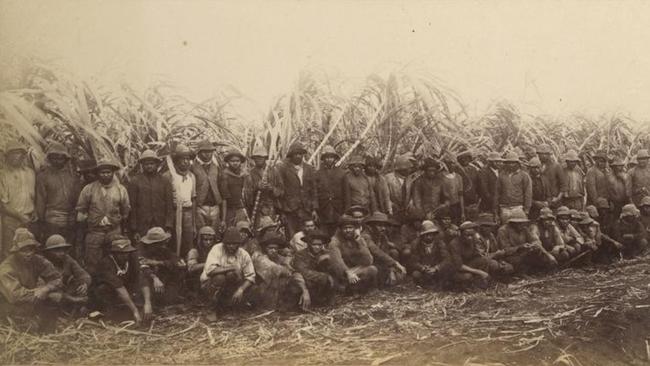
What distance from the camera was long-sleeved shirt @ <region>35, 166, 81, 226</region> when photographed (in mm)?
5398

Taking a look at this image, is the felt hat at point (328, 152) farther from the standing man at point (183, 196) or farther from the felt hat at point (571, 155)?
the felt hat at point (571, 155)

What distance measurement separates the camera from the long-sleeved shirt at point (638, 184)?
19.9 ft

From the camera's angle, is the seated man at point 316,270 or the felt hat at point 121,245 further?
the seated man at point 316,270

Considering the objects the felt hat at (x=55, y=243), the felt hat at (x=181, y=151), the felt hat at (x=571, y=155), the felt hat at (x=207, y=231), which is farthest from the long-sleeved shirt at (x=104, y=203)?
the felt hat at (x=571, y=155)

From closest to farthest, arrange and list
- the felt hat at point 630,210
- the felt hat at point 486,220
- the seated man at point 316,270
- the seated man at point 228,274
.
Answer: the seated man at point 228,274 → the seated man at point 316,270 → the felt hat at point 486,220 → the felt hat at point 630,210

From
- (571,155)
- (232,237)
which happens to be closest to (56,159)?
(232,237)

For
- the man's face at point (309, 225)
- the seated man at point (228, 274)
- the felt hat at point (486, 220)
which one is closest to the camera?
the seated man at point (228, 274)

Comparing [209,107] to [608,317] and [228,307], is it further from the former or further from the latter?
[608,317]

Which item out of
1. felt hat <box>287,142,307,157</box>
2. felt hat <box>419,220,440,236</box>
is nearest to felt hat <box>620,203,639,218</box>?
felt hat <box>419,220,440,236</box>

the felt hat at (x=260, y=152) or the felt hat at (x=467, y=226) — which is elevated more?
the felt hat at (x=260, y=152)

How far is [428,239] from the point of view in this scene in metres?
5.76

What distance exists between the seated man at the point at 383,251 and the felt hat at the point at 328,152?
2.07 feet

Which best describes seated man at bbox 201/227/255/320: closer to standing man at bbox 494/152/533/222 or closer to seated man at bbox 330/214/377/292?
seated man at bbox 330/214/377/292

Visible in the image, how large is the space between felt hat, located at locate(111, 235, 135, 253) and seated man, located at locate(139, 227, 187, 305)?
3.8 inches
